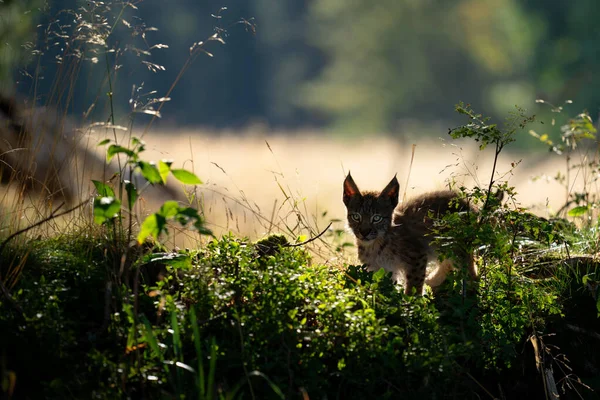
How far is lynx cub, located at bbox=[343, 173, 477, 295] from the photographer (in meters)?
6.02

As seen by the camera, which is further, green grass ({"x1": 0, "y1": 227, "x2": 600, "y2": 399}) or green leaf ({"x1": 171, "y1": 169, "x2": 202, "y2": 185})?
green grass ({"x1": 0, "y1": 227, "x2": 600, "y2": 399})

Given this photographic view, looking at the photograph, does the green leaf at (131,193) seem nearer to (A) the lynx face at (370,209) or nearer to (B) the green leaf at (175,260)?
(B) the green leaf at (175,260)

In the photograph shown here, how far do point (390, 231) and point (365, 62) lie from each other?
2309 cm

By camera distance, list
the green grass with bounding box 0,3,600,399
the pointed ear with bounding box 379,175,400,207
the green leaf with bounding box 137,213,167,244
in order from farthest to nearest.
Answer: the pointed ear with bounding box 379,175,400,207
the green grass with bounding box 0,3,600,399
the green leaf with bounding box 137,213,167,244

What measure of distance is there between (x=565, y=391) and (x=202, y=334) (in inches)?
95.9

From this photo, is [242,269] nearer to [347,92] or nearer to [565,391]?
[565,391]

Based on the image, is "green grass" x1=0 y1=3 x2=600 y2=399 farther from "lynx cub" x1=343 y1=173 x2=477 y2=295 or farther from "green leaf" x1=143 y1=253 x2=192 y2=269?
"lynx cub" x1=343 y1=173 x2=477 y2=295

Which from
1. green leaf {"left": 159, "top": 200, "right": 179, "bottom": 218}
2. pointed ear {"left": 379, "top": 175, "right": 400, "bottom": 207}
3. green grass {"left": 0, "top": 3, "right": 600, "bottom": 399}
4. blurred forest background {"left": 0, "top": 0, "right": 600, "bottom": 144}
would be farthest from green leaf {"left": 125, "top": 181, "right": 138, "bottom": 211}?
blurred forest background {"left": 0, "top": 0, "right": 600, "bottom": 144}

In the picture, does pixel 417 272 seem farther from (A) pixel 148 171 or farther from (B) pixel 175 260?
(A) pixel 148 171

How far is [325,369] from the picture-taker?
341cm

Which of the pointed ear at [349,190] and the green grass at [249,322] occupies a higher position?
the pointed ear at [349,190]

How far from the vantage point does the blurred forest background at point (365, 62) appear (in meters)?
21.5

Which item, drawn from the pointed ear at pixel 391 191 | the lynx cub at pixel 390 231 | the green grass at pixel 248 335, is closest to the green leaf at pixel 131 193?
the green grass at pixel 248 335

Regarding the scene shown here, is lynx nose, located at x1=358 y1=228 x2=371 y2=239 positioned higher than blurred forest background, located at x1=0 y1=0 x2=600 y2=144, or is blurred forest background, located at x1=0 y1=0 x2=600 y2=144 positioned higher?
blurred forest background, located at x1=0 y1=0 x2=600 y2=144
